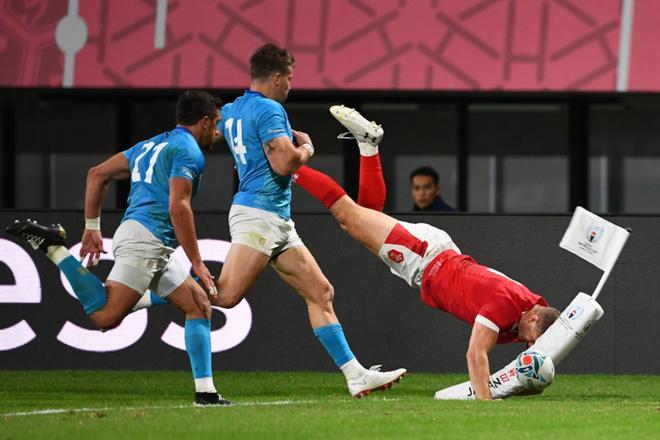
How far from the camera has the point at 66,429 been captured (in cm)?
789

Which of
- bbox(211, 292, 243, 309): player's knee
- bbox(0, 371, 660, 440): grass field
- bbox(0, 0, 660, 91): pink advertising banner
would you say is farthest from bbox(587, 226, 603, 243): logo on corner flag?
bbox(0, 0, 660, 91): pink advertising banner

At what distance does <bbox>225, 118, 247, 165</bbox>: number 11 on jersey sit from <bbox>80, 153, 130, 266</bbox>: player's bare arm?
0.70m

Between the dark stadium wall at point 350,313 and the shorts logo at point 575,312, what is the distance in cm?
306

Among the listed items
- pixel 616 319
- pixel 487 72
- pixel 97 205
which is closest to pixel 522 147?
pixel 487 72

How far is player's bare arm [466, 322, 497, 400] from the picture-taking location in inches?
382

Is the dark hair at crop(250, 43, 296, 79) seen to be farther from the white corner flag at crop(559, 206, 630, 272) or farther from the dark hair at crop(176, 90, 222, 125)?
the white corner flag at crop(559, 206, 630, 272)

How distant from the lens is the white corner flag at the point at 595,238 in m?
10.1

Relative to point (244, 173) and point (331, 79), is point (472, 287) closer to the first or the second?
point (244, 173)

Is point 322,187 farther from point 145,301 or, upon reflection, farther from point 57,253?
point 57,253

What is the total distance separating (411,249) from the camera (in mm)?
10539

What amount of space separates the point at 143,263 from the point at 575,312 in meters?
2.63

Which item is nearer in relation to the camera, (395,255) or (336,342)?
(336,342)

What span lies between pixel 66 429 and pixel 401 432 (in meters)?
1.65

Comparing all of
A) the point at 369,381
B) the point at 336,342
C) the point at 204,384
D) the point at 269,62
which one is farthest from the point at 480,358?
the point at 269,62
